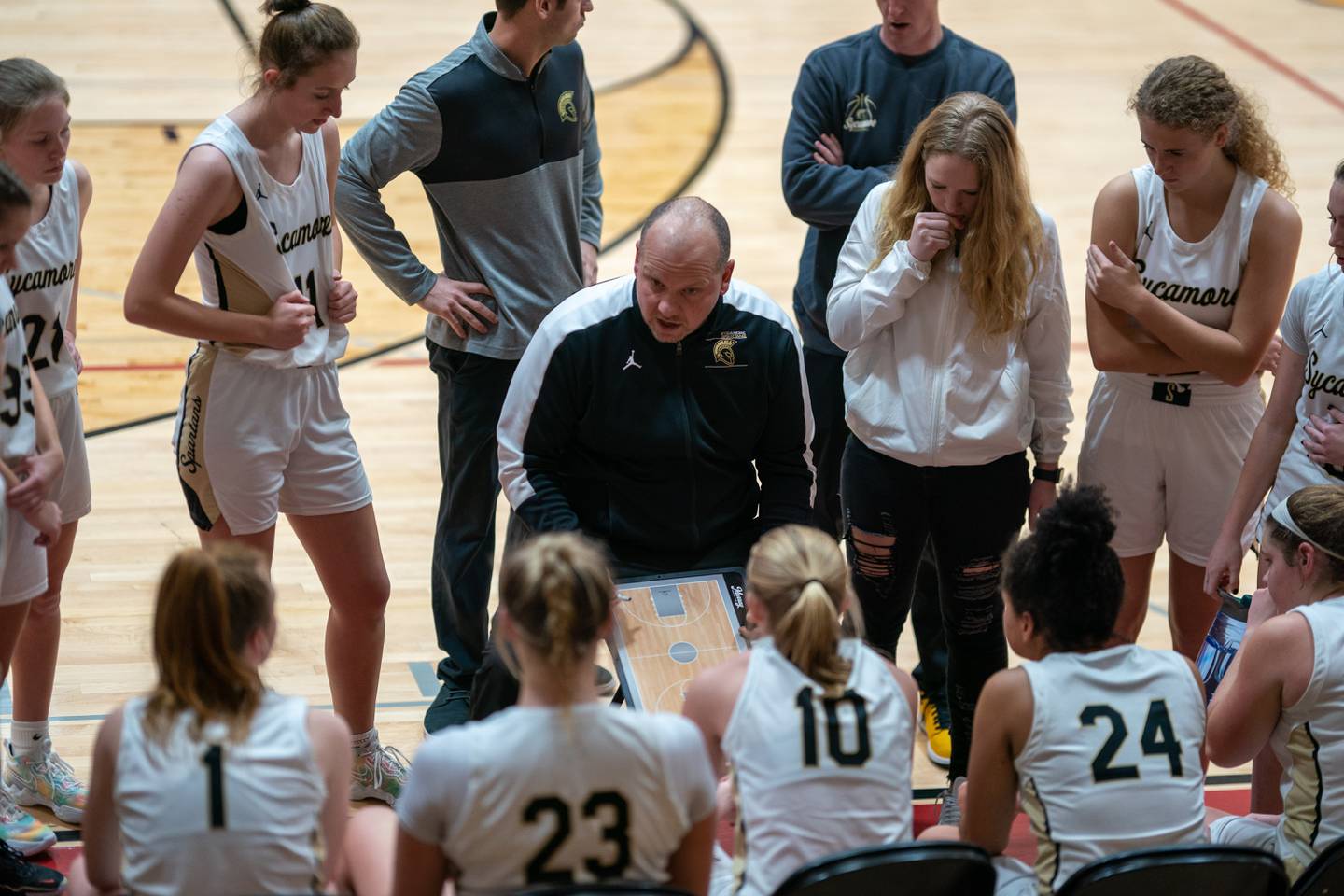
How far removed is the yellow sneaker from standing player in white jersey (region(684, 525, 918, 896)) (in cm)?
151

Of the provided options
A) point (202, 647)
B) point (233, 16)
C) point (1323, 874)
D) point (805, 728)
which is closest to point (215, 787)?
point (202, 647)

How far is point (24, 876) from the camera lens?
327cm

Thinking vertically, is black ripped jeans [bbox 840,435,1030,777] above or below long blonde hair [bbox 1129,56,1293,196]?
below

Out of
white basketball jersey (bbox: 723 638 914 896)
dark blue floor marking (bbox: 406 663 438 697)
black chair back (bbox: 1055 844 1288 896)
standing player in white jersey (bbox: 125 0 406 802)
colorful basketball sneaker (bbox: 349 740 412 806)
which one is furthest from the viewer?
dark blue floor marking (bbox: 406 663 438 697)

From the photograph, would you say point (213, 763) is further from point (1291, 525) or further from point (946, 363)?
point (1291, 525)

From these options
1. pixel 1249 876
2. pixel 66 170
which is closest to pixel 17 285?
pixel 66 170

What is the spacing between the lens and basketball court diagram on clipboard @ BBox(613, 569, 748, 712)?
3010 millimetres

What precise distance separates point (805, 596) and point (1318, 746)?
1070 mm

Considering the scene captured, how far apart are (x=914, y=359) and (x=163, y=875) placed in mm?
1997

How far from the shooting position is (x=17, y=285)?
3.34m

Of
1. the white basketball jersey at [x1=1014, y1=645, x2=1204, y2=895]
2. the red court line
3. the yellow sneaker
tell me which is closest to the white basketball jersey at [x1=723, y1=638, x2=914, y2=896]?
the white basketball jersey at [x1=1014, y1=645, x2=1204, y2=895]

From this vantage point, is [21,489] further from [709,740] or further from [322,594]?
[322,594]

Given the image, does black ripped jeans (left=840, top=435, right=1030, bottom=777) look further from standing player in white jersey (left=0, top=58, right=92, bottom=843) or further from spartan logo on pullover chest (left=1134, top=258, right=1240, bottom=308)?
standing player in white jersey (left=0, top=58, right=92, bottom=843)

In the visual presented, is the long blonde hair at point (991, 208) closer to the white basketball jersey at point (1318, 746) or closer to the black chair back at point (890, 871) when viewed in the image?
the white basketball jersey at point (1318, 746)
